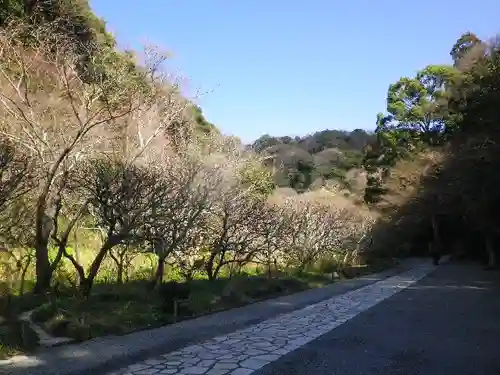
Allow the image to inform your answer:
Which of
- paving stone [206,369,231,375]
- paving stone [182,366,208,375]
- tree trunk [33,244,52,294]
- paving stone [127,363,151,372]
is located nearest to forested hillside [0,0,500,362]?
tree trunk [33,244,52,294]

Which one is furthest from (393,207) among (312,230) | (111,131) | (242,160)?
(111,131)

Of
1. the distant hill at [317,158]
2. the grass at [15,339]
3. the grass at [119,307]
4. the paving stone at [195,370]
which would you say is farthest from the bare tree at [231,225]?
the distant hill at [317,158]

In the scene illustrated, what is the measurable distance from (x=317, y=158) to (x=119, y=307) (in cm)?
4217

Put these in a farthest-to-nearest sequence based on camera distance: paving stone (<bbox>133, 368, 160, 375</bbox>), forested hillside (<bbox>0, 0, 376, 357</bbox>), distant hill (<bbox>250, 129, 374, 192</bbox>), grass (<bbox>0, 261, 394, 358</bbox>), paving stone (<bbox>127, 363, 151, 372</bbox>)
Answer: distant hill (<bbox>250, 129, 374, 192</bbox>) < forested hillside (<bbox>0, 0, 376, 357</bbox>) < grass (<bbox>0, 261, 394, 358</bbox>) < paving stone (<bbox>127, 363, 151, 372</bbox>) < paving stone (<bbox>133, 368, 160, 375</bbox>)

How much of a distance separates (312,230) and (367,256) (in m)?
13.5

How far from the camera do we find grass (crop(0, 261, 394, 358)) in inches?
258

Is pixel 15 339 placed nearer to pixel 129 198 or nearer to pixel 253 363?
pixel 253 363

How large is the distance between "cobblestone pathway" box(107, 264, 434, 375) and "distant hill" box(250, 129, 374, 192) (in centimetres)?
2634

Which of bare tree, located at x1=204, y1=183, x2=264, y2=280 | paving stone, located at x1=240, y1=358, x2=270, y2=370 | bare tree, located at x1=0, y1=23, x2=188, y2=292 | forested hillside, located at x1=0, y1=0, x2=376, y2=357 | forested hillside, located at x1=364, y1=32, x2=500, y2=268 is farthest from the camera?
forested hillside, located at x1=364, y1=32, x2=500, y2=268

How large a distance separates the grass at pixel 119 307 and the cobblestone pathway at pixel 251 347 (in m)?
1.45

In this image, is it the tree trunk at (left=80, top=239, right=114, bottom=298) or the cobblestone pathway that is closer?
the cobblestone pathway

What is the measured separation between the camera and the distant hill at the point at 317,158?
41469 mm

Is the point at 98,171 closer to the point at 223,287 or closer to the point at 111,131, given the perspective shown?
the point at 111,131

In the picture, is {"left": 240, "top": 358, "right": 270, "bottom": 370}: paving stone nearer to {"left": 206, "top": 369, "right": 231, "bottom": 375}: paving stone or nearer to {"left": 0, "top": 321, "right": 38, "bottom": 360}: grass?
{"left": 206, "top": 369, "right": 231, "bottom": 375}: paving stone
